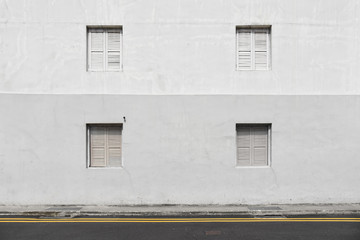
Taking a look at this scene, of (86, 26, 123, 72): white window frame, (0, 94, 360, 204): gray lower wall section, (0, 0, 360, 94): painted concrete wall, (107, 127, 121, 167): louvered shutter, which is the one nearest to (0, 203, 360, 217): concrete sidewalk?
(0, 94, 360, 204): gray lower wall section

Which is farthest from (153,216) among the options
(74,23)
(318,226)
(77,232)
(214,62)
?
(74,23)

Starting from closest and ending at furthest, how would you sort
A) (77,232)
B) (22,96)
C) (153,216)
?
(77,232)
(153,216)
(22,96)

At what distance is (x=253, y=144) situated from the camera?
895 cm

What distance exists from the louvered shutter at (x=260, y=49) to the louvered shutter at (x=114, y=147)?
4.76 meters

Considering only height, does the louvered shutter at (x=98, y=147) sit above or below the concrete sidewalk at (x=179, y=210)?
above

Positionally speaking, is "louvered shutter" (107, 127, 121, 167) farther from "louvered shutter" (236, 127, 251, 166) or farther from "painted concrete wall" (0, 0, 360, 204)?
"louvered shutter" (236, 127, 251, 166)

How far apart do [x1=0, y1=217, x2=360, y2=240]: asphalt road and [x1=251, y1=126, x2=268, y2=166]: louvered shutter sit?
1986 millimetres

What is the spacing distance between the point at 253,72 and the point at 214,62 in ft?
3.99

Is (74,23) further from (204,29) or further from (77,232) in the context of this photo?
(77,232)

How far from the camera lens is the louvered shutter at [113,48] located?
890cm

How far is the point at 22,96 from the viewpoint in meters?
8.66

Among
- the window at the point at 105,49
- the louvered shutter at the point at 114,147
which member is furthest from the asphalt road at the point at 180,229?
the window at the point at 105,49

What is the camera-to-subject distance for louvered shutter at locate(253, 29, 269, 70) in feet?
29.3

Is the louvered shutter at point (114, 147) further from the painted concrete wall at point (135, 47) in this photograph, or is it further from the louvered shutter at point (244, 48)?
the louvered shutter at point (244, 48)
